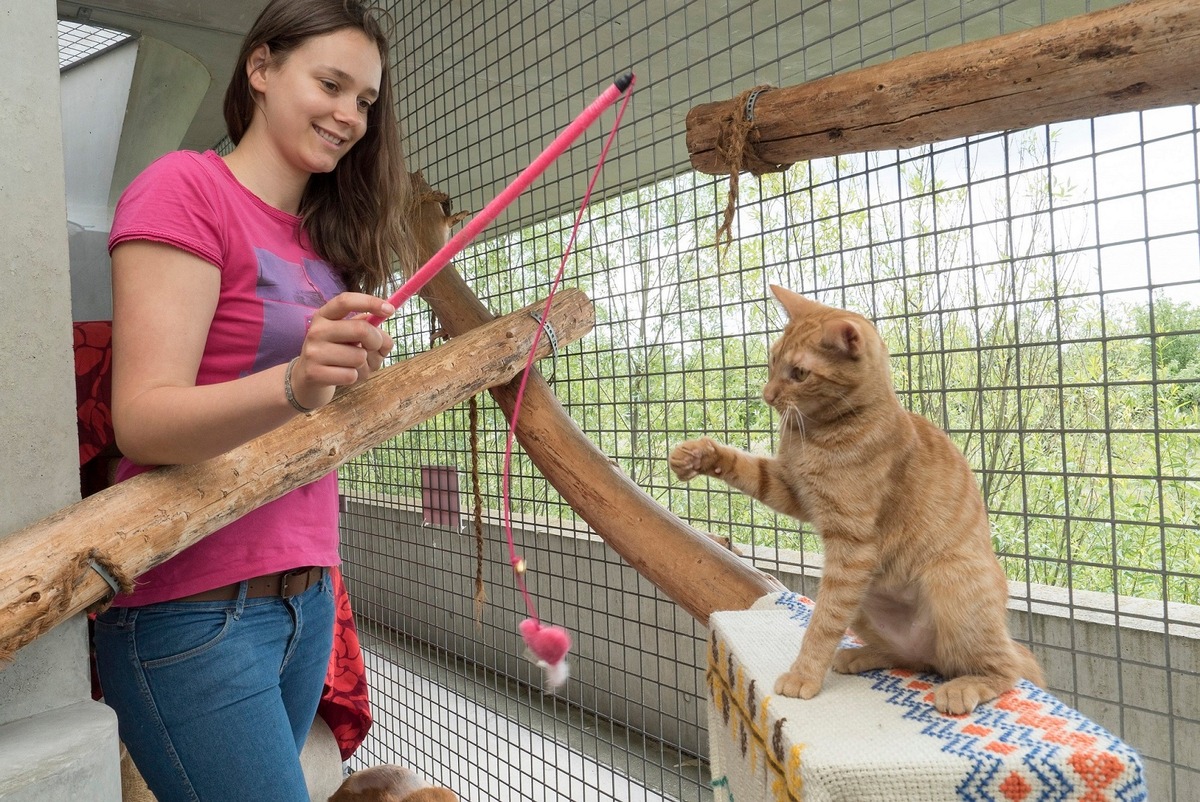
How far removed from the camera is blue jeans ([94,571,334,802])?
86 centimetres

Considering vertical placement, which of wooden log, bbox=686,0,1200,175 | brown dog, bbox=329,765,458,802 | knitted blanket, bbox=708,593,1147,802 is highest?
wooden log, bbox=686,0,1200,175

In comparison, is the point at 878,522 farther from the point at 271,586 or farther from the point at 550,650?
the point at 271,586

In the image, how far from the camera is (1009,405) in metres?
2.93

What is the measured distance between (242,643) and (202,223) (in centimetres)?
45

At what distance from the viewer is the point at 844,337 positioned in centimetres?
96

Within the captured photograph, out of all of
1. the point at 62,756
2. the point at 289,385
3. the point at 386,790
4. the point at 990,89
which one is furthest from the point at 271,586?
the point at 386,790

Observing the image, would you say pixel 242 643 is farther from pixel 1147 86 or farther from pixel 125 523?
pixel 1147 86

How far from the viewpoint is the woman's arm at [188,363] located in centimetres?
67

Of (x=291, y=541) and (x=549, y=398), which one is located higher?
(x=549, y=398)

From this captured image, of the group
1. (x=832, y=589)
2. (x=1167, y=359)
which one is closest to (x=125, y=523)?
(x=832, y=589)

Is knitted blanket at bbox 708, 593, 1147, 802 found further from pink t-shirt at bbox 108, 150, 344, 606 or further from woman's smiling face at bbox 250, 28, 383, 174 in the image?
woman's smiling face at bbox 250, 28, 383, 174

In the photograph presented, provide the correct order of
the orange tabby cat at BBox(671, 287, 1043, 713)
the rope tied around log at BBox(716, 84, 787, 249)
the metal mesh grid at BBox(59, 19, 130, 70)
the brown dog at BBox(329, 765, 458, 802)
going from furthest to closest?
the metal mesh grid at BBox(59, 19, 130, 70) < the brown dog at BBox(329, 765, 458, 802) < the rope tied around log at BBox(716, 84, 787, 249) < the orange tabby cat at BBox(671, 287, 1043, 713)

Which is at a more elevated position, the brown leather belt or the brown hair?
the brown hair

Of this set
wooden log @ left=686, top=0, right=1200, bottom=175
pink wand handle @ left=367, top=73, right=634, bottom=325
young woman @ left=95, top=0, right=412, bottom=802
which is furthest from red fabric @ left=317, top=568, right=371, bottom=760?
wooden log @ left=686, top=0, right=1200, bottom=175
